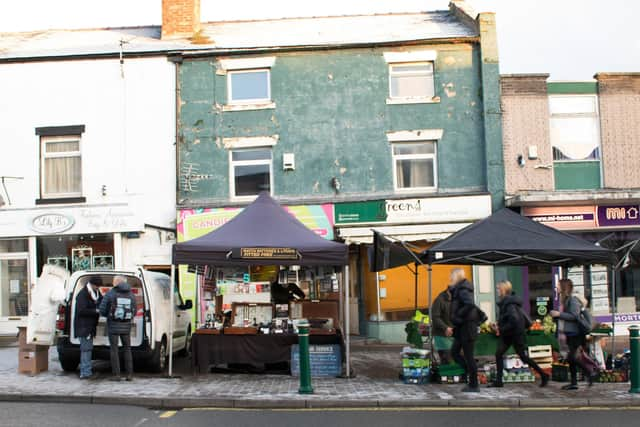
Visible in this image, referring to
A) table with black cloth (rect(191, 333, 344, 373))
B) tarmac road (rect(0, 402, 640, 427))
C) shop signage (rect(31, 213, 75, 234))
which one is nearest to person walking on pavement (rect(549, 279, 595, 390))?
tarmac road (rect(0, 402, 640, 427))

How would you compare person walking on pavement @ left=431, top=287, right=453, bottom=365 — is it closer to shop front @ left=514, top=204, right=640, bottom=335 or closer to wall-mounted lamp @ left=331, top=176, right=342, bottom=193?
shop front @ left=514, top=204, right=640, bottom=335

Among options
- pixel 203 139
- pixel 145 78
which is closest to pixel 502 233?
pixel 203 139

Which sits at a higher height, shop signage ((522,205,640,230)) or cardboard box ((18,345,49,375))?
shop signage ((522,205,640,230))

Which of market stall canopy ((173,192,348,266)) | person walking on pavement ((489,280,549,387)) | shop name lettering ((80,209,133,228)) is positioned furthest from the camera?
shop name lettering ((80,209,133,228))

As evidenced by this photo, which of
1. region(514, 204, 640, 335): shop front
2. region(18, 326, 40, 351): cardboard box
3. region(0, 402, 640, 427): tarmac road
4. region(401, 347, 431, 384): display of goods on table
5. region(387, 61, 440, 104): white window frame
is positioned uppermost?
region(387, 61, 440, 104): white window frame

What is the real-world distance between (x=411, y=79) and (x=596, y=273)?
7.05 meters

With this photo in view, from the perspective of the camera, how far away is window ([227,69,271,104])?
19.7 meters

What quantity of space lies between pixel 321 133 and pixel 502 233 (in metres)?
8.35

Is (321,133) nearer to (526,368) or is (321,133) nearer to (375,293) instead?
(375,293)

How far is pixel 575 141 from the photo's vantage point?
19.0m

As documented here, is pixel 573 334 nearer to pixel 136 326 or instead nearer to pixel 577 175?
pixel 136 326

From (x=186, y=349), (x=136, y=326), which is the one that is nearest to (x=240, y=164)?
(x=186, y=349)

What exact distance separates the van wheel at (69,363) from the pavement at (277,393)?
24 cm

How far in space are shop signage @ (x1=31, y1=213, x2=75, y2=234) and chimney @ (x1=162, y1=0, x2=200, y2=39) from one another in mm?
6042
